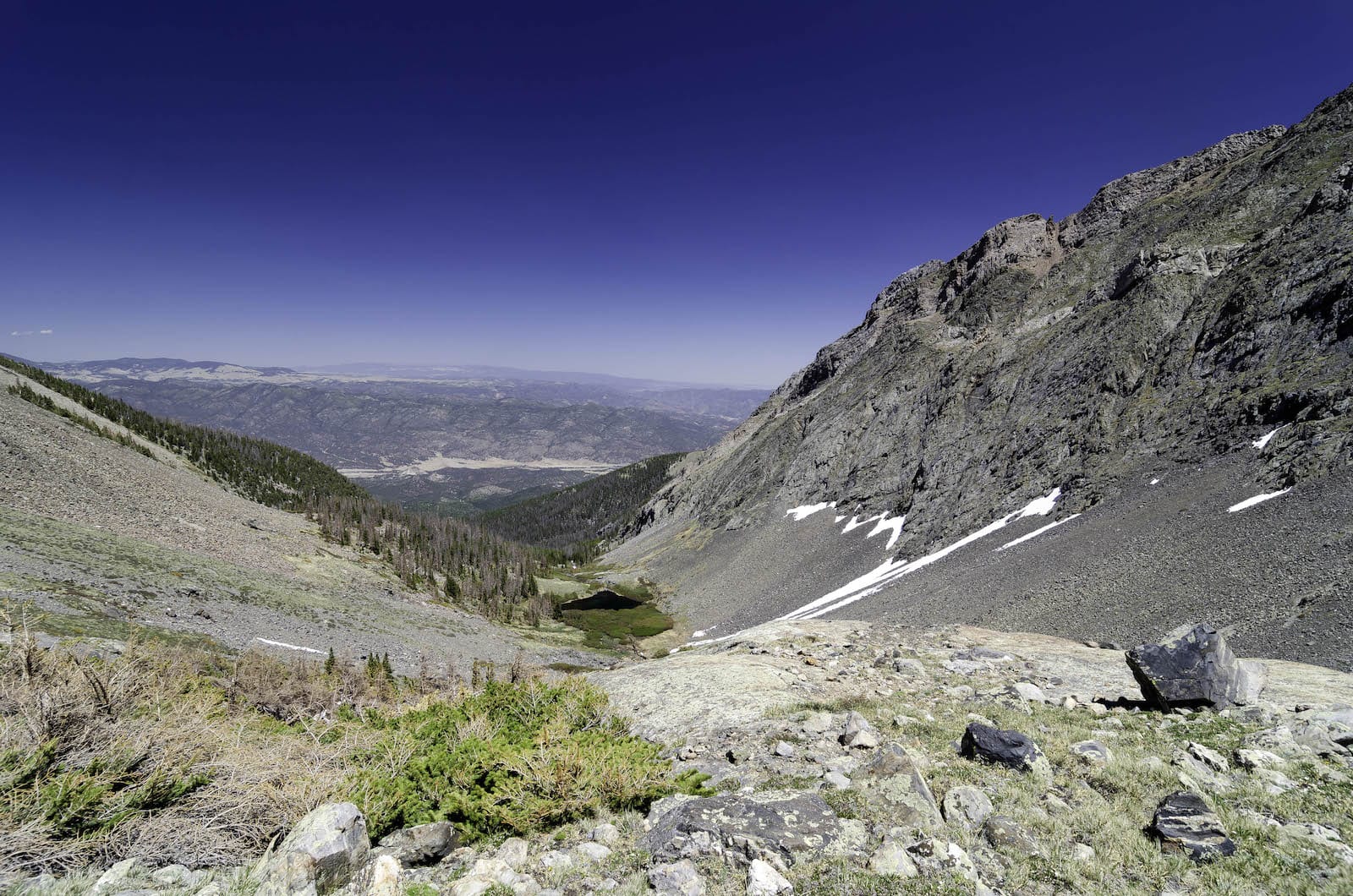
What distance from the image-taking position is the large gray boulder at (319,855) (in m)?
5.80

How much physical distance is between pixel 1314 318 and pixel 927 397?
34.9 metres

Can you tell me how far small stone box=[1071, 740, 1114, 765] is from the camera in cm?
884

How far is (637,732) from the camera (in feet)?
48.0

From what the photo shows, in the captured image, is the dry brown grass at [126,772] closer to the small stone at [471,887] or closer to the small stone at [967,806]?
the small stone at [471,887]

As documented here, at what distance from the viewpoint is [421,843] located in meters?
7.28

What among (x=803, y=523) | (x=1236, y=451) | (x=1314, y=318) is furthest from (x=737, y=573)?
(x=1314, y=318)

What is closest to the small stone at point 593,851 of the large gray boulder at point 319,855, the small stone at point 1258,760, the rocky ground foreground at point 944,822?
the rocky ground foreground at point 944,822

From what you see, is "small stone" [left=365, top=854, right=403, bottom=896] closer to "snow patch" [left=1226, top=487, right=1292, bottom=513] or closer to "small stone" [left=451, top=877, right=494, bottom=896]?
"small stone" [left=451, top=877, right=494, bottom=896]

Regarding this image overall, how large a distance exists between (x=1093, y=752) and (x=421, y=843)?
10928 millimetres

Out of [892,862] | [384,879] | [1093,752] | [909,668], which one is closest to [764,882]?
[892,862]

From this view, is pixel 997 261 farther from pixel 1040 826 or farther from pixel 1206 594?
pixel 1040 826

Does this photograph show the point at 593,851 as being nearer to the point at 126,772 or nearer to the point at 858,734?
the point at 858,734

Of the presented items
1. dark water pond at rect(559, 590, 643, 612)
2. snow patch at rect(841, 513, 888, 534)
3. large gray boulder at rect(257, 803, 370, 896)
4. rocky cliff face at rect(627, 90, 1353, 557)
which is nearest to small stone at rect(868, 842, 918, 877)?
large gray boulder at rect(257, 803, 370, 896)

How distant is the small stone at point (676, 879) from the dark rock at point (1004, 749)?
6.00 meters
